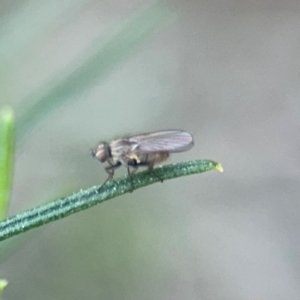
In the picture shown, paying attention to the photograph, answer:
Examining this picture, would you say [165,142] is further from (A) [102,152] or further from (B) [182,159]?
(B) [182,159]

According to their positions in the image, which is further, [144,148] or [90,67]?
[90,67]

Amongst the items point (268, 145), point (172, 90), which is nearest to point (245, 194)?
point (268, 145)

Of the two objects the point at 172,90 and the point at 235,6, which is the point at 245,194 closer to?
the point at 172,90

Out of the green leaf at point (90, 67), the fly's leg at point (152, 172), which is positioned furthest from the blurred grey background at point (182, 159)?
the fly's leg at point (152, 172)

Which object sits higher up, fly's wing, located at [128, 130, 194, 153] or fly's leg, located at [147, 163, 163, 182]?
fly's wing, located at [128, 130, 194, 153]

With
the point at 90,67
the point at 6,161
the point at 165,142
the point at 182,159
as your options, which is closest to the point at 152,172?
the point at 165,142

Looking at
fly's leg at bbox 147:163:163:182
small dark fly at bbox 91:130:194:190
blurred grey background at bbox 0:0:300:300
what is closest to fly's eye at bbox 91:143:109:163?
small dark fly at bbox 91:130:194:190

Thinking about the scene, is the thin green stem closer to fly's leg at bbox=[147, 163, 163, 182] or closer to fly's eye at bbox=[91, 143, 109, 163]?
fly's leg at bbox=[147, 163, 163, 182]
